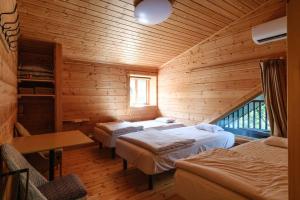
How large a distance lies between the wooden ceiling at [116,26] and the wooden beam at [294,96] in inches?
94.1

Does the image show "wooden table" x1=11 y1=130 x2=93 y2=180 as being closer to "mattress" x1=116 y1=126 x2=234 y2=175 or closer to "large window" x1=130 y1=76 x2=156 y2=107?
"mattress" x1=116 y1=126 x2=234 y2=175

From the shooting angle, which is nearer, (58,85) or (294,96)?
(294,96)

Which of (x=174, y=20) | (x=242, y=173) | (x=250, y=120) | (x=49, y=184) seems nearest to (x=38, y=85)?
(x=49, y=184)

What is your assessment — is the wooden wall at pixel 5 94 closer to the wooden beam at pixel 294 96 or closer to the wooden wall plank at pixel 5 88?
the wooden wall plank at pixel 5 88

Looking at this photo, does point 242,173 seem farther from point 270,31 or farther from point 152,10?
point 270,31

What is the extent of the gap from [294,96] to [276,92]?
2703 millimetres

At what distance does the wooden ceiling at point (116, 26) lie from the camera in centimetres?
259

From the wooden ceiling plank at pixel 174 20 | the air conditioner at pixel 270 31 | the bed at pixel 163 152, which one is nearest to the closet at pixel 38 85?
the wooden ceiling plank at pixel 174 20

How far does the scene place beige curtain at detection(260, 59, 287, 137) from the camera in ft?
9.23

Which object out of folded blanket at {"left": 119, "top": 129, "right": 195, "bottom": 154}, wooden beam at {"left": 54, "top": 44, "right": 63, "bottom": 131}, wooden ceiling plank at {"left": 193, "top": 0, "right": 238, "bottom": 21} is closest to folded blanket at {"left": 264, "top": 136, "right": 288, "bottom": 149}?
folded blanket at {"left": 119, "top": 129, "right": 195, "bottom": 154}

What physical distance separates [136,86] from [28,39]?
9.64 ft

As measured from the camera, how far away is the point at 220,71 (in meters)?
3.78

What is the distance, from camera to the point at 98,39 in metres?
3.43

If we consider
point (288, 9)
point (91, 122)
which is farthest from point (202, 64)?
point (288, 9)
